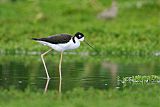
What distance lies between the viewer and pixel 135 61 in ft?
71.7

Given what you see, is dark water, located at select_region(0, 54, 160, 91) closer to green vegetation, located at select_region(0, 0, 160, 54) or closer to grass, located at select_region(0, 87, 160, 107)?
grass, located at select_region(0, 87, 160, 107)

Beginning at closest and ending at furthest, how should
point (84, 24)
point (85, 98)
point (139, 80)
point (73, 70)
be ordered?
point (85, 98) < point (139, 80) < point (73, 70) < point (84, 24)

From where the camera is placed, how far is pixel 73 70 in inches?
740

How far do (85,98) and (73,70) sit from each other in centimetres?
529

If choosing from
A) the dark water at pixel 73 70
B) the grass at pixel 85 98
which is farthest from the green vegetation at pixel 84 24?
the grass at pixel 85 98

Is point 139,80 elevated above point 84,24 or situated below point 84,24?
below

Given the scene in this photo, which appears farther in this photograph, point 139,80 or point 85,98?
point 139,80

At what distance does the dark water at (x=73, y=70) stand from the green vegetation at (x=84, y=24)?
2447 millimetres

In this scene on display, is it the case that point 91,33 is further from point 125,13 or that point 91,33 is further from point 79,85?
point 79,85

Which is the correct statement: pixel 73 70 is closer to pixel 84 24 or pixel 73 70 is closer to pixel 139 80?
pixel 139 80

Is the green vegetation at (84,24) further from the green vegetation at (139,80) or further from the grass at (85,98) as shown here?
the grass at (85,98)

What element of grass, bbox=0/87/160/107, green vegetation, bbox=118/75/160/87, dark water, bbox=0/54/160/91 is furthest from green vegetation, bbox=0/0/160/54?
grass, bbox=0/87/160/107

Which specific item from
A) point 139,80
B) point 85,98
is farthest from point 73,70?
point 85,98

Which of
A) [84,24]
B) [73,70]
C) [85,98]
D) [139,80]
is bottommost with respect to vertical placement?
[85,98]
